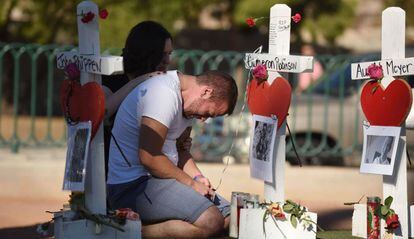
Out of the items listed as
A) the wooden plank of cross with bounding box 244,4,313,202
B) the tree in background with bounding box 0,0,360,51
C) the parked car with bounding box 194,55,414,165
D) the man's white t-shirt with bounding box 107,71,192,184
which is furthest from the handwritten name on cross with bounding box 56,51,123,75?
the tree in background with bounding box 0,0,360,51

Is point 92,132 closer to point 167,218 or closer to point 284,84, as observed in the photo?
point 167,218

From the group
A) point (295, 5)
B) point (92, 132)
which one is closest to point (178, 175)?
point (92, 132)

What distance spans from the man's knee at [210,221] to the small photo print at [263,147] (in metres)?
0.31

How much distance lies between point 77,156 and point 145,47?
883 mm

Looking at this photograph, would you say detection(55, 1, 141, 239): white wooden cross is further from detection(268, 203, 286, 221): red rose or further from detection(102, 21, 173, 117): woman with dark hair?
detection(268, 203, 286, 221): red rose

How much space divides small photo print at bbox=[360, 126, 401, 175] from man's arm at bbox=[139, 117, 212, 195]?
108cm

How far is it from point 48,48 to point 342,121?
3.28 meters

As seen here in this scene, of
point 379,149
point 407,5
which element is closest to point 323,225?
point 379,149

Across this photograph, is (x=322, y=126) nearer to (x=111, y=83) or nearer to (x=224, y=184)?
(x=224, y=184)

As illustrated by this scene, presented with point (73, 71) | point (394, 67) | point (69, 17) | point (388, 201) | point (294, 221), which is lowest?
point (294, 221)

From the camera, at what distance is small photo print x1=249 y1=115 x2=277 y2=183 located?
5.71 m

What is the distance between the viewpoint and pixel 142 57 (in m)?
5.93

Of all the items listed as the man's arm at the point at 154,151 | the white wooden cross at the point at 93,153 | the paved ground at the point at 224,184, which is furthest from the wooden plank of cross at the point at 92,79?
the paved ground at the point at 224,184

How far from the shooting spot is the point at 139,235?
5445 millimetres
